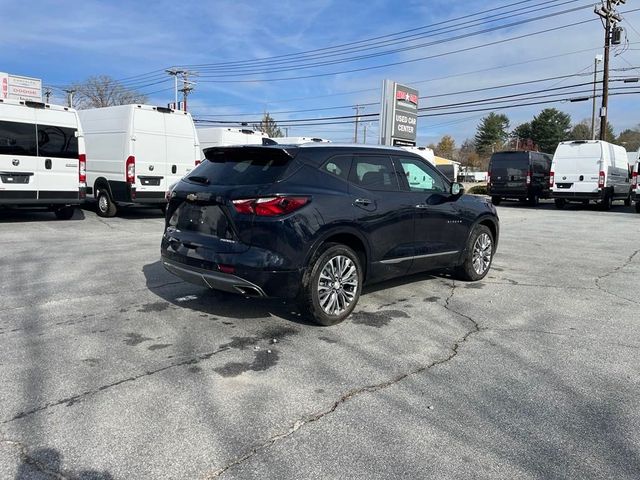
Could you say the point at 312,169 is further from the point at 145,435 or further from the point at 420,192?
the point at 145,435

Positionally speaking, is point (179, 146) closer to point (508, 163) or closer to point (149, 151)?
point (149, 151)

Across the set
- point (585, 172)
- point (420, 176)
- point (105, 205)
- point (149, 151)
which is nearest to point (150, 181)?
point (149, 151)

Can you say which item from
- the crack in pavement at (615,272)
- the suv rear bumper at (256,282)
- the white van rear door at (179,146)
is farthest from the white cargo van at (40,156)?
the crack in pavement at (615,272)

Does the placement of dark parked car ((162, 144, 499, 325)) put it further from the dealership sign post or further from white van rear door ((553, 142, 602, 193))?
white van rear door ((553, 142, 602, 193))

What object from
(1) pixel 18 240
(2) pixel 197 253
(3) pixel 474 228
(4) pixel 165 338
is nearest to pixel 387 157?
(3) pixel 474 228

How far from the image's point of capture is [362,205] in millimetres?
5223

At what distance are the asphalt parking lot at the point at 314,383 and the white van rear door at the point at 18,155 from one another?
17.9ft

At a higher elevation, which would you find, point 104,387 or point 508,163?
point 508,163

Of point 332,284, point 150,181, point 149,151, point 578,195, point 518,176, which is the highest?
point 149,151

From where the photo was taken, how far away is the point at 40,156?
11.6 meters

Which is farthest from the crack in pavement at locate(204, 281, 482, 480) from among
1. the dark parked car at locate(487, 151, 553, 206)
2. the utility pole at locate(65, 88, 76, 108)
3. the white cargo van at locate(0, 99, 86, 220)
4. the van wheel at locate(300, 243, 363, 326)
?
the utility pole at locate(65, 88, 76, 108)

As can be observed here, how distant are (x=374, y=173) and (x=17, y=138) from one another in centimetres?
910

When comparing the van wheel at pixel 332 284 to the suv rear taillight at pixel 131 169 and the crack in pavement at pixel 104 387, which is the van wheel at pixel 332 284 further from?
the suv rear taillight at pixel 131 169

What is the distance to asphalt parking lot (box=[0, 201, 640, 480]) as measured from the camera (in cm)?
284
